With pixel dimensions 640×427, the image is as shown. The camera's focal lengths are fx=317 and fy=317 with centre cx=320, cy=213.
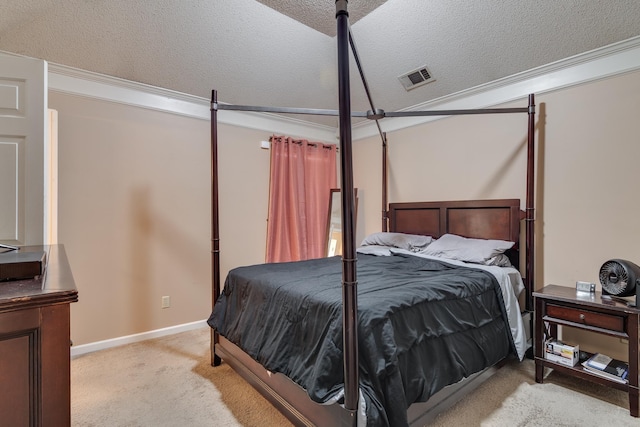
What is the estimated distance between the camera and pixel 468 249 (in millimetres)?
2818

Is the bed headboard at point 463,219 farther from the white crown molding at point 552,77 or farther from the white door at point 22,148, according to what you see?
the white door at point 22,148

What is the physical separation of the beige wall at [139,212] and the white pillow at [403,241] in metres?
1.59

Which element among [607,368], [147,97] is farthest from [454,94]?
[147,97]

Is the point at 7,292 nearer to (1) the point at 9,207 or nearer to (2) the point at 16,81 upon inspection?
(1) the point at 9,207

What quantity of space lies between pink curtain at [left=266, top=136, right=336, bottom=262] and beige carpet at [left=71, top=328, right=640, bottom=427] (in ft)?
5.75

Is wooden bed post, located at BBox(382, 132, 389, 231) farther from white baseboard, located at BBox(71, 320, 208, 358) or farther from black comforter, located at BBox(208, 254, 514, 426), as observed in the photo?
white baseboard, located at BBox(71, 320, 208, 358)

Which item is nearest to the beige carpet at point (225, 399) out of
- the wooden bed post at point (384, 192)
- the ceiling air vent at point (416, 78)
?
the wooden bed post at point (384, 192)

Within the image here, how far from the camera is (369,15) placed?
2.54 meters

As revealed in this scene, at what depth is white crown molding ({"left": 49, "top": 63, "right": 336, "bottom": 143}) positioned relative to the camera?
2.73 metres

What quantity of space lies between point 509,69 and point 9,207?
388cm

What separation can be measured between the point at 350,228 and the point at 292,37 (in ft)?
7.19

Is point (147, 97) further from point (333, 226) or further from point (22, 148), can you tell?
point (333, 226)

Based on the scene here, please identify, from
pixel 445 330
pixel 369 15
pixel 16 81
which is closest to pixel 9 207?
pixel 16 81

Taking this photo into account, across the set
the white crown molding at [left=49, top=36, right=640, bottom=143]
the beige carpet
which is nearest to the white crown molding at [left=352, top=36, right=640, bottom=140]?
the white crown molding at [left=49, top=36, right=640, bottom=143]
